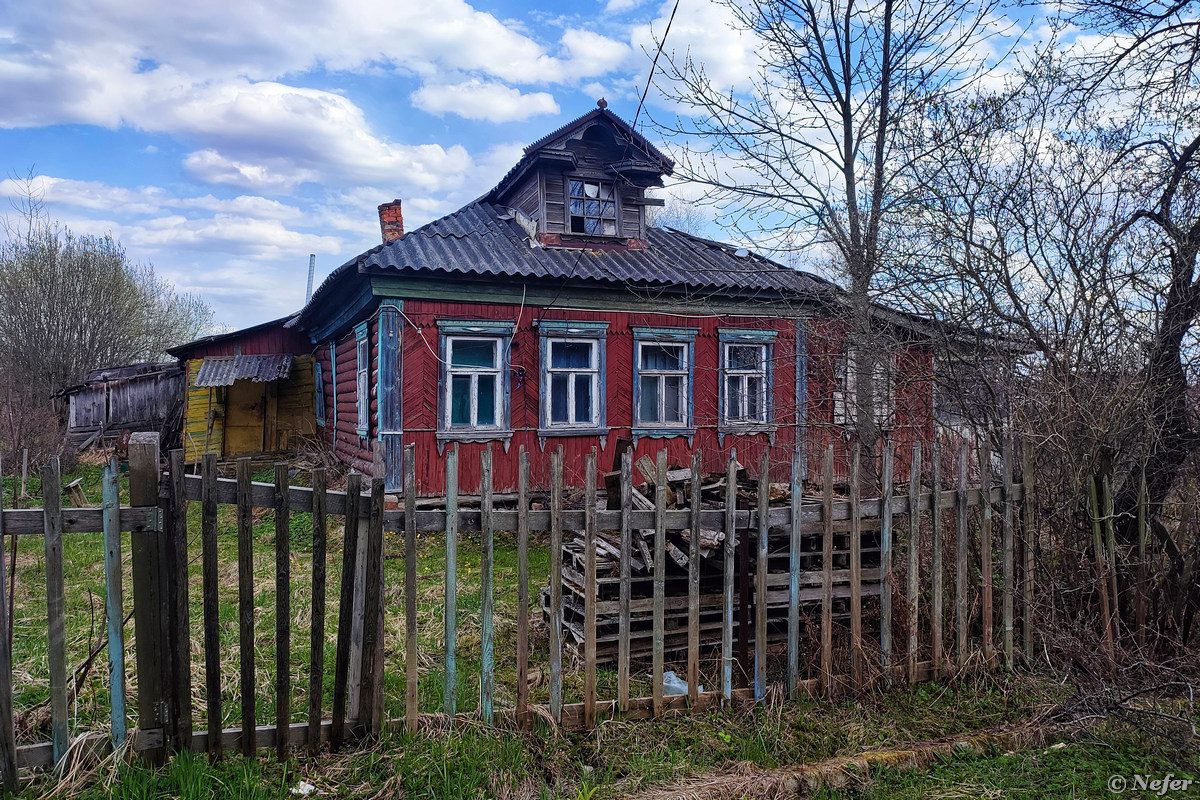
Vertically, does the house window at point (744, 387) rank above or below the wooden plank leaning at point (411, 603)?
above

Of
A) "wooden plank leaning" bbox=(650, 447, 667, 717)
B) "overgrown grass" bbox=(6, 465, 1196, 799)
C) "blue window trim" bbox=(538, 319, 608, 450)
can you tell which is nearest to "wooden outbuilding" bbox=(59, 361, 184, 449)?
"blue window trim" bbox=(538, 319, 608, 450)

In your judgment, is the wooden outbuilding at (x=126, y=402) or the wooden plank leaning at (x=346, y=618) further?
the wooden outbuilding at (x=126, y=402)

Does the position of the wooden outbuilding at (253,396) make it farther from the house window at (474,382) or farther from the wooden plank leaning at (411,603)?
the wooden plank leaning at (411,603)

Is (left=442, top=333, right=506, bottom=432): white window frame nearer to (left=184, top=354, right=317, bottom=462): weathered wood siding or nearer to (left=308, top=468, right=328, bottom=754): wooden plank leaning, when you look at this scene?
(left=308, top=468, right=328, bottom=754): wooden plank leaning

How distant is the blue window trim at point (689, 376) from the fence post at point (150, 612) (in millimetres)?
8596

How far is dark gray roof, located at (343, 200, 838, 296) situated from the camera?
32.6ft

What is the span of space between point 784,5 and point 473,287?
17.8 ft

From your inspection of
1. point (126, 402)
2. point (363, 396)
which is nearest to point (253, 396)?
point (126, 402)

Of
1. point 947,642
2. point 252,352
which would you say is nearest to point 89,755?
point 947,642

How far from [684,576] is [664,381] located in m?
7.45

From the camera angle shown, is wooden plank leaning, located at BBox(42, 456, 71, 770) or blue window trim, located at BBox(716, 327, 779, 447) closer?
wooden plank leaning, located at BBox(42, 456, 71, 770)

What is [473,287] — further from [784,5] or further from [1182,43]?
[1182,43]

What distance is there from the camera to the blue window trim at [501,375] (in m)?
10.1

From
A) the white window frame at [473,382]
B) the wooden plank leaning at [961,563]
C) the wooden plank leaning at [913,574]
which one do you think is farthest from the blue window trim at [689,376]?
the wooden plank leaning at [913,574]
